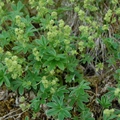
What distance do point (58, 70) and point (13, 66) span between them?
1.67ft

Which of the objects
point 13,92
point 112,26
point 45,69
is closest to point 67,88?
point 45,69

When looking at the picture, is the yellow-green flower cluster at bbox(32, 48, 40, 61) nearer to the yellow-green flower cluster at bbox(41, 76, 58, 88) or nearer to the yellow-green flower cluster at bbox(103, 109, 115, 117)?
the yellow-green flower cluster at bbox(41, 76, 58, 88)

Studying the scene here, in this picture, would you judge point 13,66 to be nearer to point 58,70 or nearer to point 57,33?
point 57,33

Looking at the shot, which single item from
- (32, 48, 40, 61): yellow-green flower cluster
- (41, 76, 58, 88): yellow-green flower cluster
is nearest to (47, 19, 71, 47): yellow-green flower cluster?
(32, 48, 40, 61): yellow-green flower cluster

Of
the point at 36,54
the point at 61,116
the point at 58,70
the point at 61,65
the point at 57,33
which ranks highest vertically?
the point at 57,33

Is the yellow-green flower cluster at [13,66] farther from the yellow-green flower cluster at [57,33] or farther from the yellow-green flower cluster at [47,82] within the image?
the yellow-green flower cluster at [57,33]

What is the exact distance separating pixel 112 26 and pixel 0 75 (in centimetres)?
112

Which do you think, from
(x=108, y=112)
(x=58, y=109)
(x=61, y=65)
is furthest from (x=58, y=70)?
(x=108, y=112)

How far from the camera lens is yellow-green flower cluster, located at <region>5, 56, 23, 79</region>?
2.38 m

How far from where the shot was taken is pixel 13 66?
7.88ft

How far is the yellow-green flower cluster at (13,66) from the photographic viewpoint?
7.82ft

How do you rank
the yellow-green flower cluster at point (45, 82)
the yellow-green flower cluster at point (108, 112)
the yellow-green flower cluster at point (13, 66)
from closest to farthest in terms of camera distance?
the yellow-green flower cluster at point (108, 112) → the yellow-green flower cluster at point (13, 66) → the yellow-green flower cluster at point (45, 82)

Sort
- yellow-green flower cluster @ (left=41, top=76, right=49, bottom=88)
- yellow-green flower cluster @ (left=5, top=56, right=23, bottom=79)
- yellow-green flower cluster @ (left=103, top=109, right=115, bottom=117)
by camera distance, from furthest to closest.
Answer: yellow-green flower cluster @ (left=41, top=76, right=49, bottom=88)
yellow-green flower cluster @ (left=5, top=56, right=23, bottom=79)
yellow-green flower cluster @ (left=103, top=109, right=115, bottom=117)

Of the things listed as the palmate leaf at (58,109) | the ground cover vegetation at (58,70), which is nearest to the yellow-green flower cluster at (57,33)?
the ground cover vegetation at (58,70)
